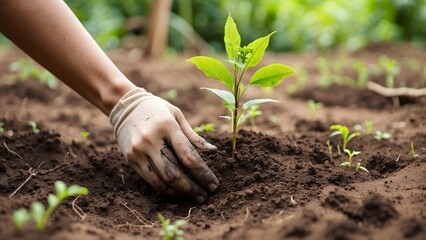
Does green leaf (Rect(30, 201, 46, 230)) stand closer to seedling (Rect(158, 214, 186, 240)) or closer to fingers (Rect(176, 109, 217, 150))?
seedling (Rect(158, 214, 186, 240))

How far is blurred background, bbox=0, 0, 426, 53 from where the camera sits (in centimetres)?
793

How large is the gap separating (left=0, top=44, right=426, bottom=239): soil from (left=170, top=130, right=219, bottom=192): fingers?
91 millimetres

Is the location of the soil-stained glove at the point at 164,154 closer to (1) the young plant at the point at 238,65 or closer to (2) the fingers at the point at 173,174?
(2) the fingers at the point at 173,174

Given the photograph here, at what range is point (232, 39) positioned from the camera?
83.8 inches

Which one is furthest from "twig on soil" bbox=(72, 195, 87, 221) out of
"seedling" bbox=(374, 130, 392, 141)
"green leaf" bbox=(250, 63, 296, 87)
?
"seedling" bbox=(374, 130, 392, 141)

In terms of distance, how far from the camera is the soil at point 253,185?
1657mm

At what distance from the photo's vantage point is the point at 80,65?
2207 millimetres

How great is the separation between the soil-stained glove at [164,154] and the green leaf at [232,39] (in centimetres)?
36

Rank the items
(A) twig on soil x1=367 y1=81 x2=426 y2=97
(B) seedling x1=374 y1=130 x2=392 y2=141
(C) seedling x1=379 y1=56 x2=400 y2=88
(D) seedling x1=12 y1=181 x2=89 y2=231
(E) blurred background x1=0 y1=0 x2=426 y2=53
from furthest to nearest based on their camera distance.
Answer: (E) blurred background x1=0 y1=0 x2=426 y2=53 → (C) seedling x1=379 y1=56 x2=400 y2=88 → (A) twig on soil x1=367 y1=81 x2=426 y2=97 → (B) seedling x1=374 y1=130 x2=392 y2=141 → (D) seedling x1=12 y1=181 x2=89 y2=231

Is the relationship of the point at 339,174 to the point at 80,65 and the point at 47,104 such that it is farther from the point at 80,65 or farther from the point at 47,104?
the point at 47,104

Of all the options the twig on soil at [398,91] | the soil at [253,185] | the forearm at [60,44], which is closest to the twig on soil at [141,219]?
the soil at [253,185]

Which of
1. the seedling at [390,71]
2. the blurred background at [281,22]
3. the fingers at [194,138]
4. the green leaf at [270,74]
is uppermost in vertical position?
the green leaf at [270,74]

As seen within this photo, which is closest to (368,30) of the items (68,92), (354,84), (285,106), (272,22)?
(272,22)

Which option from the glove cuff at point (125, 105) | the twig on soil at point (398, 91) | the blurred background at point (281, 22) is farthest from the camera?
the blurred background at point (281, 22)
